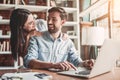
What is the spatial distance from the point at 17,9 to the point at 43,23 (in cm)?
30

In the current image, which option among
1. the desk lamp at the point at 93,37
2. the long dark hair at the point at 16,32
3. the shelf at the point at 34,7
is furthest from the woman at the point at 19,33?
the desk lamp at the point at 93,37

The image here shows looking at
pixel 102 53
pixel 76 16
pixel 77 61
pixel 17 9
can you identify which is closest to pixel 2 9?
pixel 17 9

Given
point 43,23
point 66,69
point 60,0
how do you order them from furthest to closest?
point 60,0, point 43,23, point 66,69

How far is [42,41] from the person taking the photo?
209cm

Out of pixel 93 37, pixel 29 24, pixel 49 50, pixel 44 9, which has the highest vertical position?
pixel 44 9

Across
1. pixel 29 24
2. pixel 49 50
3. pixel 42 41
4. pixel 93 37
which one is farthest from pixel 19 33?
pixel 93 37

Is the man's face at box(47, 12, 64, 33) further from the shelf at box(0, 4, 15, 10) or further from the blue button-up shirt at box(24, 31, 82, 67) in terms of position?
the shelf at box(0, 4, 15, 10)

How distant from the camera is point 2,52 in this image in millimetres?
2049

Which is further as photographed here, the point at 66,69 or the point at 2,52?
the point at 2,52

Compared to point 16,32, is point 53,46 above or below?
below

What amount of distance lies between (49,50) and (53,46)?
0.19 feet

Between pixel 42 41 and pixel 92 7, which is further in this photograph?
pixel 92 7

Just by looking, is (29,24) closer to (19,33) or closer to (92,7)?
(19,33)

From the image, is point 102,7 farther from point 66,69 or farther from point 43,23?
point 66,69
